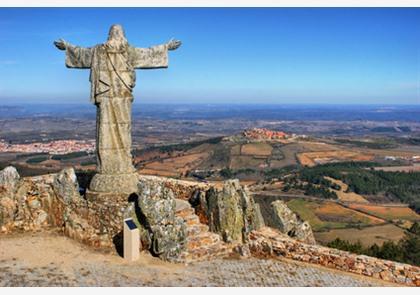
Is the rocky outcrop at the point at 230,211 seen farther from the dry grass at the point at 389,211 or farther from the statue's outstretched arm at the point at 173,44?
the dry grass at the point at 389,211

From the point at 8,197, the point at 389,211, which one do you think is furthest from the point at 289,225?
the point at 389,211

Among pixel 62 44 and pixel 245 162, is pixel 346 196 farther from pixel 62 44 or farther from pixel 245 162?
pixel 62 44

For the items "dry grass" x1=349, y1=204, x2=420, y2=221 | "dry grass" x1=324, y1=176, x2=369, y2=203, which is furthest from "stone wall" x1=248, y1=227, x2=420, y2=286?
"dry grass" x1=324, y1=176, x2=369, y2=203

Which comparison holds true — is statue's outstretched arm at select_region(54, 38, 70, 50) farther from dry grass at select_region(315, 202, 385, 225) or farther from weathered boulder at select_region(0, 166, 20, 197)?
dry grass at select_region(315, 202, 385, 225)

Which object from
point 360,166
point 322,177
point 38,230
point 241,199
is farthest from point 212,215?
point 360,166

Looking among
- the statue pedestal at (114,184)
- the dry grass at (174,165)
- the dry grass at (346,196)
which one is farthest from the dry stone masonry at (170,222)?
the dry grass at (174,165)

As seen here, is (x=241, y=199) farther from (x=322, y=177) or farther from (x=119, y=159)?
(x=322, y=177)
